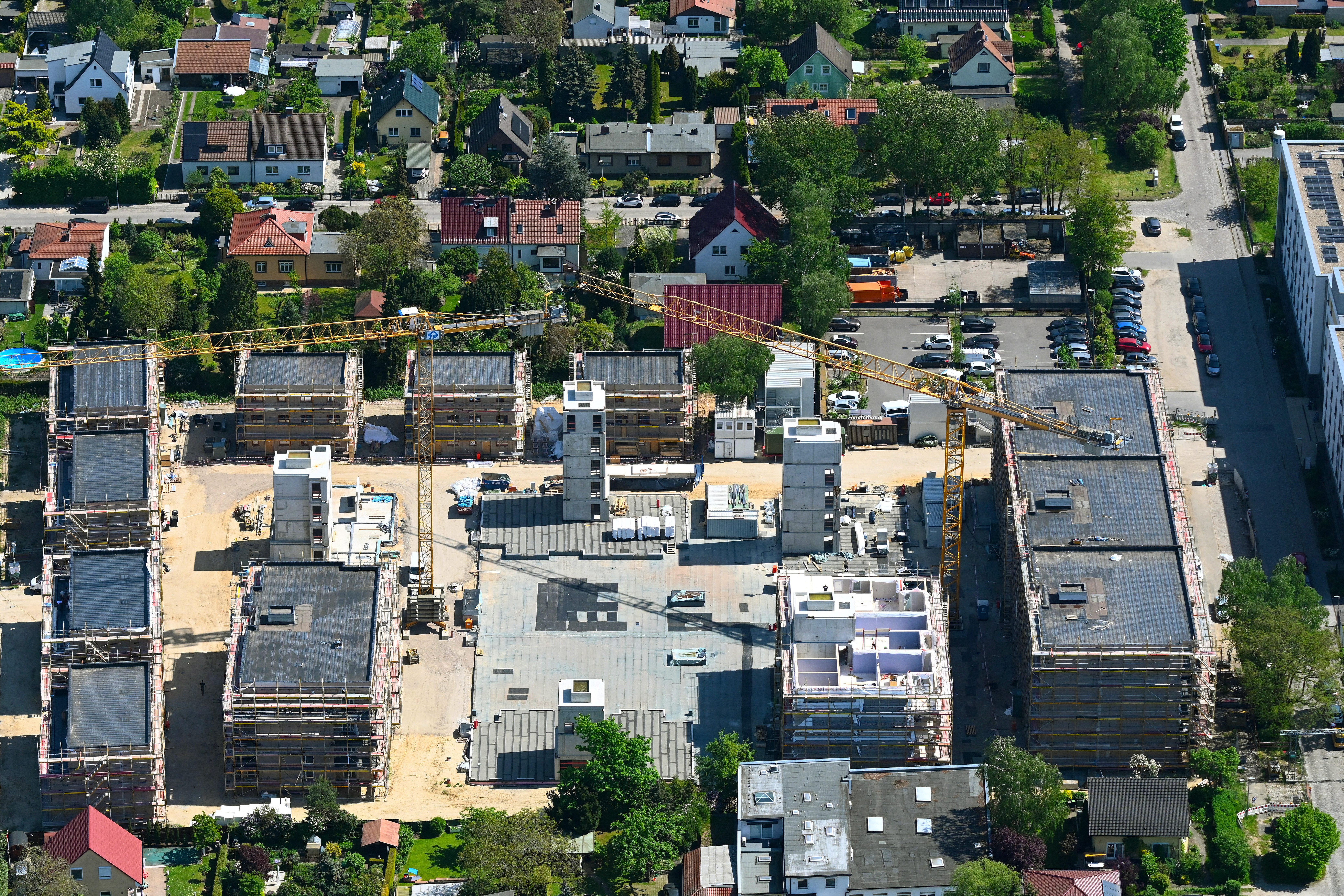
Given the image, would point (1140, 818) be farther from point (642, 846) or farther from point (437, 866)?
point (437, 866)

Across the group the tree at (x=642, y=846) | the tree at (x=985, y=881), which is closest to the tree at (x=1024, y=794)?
the tree at (x=985, y=881)

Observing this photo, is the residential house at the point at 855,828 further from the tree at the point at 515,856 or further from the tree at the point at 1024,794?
the tree at the point at 515,856

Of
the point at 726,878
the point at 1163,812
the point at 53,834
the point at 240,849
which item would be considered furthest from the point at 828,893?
the point at 53,834

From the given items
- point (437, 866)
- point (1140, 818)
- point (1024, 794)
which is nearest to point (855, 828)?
point (1024, 794)

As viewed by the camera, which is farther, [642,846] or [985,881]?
[642,846]

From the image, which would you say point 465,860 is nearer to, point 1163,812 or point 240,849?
point 240,849
